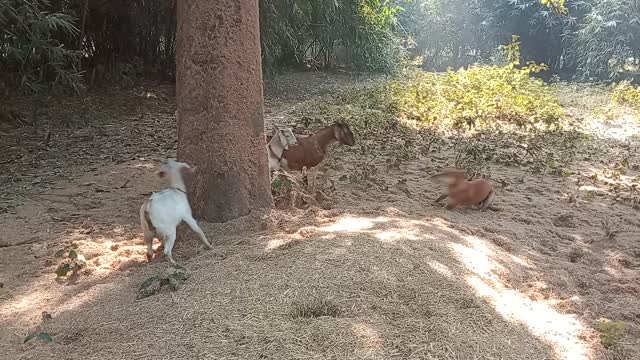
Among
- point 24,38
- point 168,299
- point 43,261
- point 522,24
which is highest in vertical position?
point 522,24

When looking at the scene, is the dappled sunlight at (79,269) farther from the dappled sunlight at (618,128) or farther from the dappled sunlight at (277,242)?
the dappled sunlight at (618,128)

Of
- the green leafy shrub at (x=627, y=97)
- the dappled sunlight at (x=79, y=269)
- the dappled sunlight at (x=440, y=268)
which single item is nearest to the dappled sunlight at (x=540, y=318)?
the dappled sunlight at (x=440, y=268)

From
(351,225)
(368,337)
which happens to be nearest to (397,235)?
(351,225)

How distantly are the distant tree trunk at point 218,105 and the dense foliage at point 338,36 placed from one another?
7.79ft

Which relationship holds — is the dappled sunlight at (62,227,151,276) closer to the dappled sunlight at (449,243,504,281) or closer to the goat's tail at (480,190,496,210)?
the dappled sunlight at (449,243,504,281)

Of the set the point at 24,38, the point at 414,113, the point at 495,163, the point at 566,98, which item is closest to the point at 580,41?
the point at 566,98

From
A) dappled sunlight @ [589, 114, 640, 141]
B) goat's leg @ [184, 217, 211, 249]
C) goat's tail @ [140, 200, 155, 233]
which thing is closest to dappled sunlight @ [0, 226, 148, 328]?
goat's tail @ [140, 200, 155, 233]

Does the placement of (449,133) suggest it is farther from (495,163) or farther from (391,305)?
(391,305)

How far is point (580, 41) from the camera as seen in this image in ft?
67.2

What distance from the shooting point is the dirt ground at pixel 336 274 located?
2662 millimetres

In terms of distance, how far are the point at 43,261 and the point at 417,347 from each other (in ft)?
9.50

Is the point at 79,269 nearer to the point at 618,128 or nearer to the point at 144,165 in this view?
the point at 144,165

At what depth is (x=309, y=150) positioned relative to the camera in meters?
5.75

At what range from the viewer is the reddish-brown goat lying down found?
225 inches
